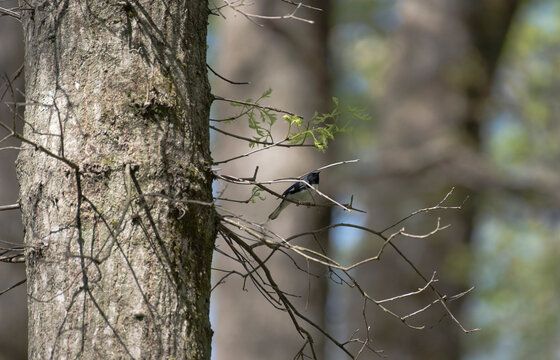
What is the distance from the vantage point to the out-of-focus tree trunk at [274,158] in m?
6.22

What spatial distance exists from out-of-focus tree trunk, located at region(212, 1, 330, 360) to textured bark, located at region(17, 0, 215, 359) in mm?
4000

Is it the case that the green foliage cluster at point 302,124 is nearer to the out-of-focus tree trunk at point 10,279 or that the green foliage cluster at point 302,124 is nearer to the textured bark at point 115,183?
the textured bark at point 115,183

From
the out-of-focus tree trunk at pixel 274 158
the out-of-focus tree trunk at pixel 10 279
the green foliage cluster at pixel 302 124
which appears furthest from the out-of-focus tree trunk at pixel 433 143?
the green foliage cluster at pixel 302 124

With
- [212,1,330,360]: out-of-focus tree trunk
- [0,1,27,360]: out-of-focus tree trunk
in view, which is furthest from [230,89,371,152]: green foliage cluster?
[212,1,330,360]: out-of-focus tree trunk

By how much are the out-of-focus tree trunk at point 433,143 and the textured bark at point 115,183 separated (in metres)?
5.52

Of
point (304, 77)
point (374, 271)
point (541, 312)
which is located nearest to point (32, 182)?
point (304, 77)

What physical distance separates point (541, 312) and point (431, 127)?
689 cm

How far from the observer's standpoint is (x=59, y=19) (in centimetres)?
191

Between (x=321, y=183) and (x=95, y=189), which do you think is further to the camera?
(x=321, y=183)

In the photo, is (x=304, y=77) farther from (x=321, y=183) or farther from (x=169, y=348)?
(x=169, y=348)

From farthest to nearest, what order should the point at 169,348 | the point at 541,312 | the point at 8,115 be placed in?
the point at 541,312 < the point at 8,115 < the point at 169,348

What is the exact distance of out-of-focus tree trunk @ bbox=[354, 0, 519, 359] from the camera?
7160 mm

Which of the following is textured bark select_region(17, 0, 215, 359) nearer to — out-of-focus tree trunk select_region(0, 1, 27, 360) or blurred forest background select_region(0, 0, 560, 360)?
out-of-focus tree trunk select_region(0, 1, 27, 360)

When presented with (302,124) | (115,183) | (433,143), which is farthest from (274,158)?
(115,183)
